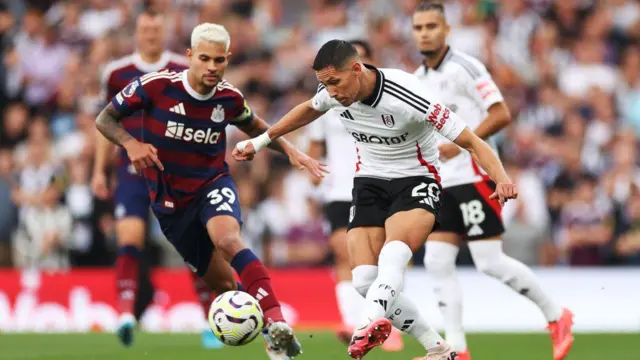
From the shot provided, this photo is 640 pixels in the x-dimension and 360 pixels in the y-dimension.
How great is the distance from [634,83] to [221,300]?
472 inches

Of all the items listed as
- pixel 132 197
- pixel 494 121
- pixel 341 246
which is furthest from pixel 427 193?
pixel 132 197

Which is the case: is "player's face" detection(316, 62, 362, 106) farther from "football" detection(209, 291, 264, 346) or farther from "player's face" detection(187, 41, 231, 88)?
"football" detection(209, 291, 264, 346)

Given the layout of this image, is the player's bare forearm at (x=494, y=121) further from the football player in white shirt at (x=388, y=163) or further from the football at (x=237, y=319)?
the football at (x=237, y=319)

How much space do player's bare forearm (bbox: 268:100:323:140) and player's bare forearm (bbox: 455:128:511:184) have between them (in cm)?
110

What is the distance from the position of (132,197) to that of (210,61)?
338cm

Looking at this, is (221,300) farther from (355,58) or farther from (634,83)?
(634,83)

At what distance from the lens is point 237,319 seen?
8.34 metres

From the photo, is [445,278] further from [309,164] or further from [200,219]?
[200,219]

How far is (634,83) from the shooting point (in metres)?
18.8

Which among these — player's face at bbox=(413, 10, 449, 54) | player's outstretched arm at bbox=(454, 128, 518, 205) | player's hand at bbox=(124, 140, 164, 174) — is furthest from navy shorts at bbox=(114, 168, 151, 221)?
player's outstretched arm at bbox=(454, 128, 518, 205)

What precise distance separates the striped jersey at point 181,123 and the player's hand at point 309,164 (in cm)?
80

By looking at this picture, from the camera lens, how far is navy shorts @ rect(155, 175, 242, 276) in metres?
9.21

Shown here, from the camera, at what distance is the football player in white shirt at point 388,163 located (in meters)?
8.01

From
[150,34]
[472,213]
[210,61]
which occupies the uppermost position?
[150,34]
